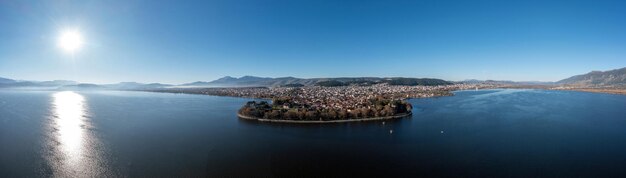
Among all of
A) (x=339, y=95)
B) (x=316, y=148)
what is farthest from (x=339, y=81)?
(x=316, y=148)

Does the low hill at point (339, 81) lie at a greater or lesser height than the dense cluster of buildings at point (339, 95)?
greater

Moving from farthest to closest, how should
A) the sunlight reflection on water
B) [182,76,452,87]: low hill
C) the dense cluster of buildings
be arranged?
[182,76,452,87]: low hill
the dense cluster of buildings
the sunlight reflection on water

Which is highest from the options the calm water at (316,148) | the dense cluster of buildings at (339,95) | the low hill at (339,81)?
the low hill at (339,81)

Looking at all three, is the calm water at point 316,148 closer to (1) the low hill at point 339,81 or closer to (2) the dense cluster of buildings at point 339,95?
(2) the dense cluster of buildings at point 339,95

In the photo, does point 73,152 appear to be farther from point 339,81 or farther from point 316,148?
point 339,81

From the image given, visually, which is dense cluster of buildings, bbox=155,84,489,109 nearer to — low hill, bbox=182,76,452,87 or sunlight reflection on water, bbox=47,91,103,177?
sunlight reflection on water, bbox=47,91,103,177

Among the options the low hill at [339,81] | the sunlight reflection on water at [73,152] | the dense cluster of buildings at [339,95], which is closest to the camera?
the sunlight reflection on water at [73,152]

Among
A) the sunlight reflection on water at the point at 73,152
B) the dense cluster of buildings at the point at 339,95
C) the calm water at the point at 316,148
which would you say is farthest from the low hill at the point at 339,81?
the sunlight reflection on water at the point at 73,152

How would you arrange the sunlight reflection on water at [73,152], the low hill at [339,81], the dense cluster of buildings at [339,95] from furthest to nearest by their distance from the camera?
the low hill at [339,81]
the dense cluster of buildings at [339,95]
the sunlight reflection on water at [73,152]

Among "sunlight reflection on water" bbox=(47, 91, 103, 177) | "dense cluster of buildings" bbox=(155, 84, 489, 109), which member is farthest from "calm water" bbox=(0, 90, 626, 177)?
"dense cluster of buildings" bbox=(155, 84, 489, 109)
